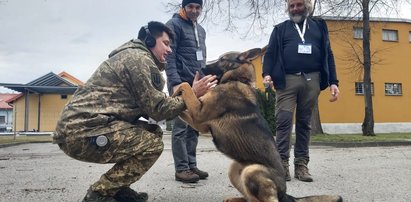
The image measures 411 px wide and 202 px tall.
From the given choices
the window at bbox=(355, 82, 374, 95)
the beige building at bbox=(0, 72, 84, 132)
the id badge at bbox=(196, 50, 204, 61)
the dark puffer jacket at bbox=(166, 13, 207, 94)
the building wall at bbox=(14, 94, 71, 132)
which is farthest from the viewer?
the building wall at bbox=(14, 94, 71, 132)

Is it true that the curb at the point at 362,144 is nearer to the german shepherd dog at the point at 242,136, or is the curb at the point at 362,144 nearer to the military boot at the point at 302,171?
the military boot at the point at 302,171

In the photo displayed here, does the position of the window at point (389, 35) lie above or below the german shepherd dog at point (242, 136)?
above

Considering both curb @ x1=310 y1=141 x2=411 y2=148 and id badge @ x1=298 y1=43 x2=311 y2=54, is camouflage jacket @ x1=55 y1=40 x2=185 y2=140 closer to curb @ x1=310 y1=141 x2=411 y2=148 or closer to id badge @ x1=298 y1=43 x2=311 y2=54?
id badge @ x1=298 y1=43 x2=311 y2=54

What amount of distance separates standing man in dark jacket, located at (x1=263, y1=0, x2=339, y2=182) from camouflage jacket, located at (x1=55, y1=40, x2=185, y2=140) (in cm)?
211

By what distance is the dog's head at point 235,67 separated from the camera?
3988 mm

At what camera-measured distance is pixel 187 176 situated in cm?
466

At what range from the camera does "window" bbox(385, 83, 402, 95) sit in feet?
88.2

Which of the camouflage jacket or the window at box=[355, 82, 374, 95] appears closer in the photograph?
the camouflage jacket

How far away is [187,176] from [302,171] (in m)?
1.57

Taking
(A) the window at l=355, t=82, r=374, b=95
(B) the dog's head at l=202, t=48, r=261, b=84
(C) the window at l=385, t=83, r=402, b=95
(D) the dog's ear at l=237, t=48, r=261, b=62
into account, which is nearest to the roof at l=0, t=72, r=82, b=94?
(A) the window at l=355, t=82, r=374, b=95

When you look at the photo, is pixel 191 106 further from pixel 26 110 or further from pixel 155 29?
pixel 26 110

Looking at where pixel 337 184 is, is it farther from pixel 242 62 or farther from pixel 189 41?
pixel 189 41

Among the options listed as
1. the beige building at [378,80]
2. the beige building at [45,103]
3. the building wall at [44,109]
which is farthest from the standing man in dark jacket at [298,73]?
the building wall at [44,109]

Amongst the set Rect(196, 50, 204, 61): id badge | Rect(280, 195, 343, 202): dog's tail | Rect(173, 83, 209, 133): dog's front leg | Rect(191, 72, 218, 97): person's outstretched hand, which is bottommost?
Rect(280, 195, 343, 202): dog's tail
